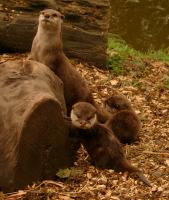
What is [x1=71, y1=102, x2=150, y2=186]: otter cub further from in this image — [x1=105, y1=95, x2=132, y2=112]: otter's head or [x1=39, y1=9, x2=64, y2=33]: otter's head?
[x1=39, y1=9, x2=64, y2=33]: otter's head

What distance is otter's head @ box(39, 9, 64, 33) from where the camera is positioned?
549cm

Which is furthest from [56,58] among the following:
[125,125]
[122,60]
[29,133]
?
[122,60]

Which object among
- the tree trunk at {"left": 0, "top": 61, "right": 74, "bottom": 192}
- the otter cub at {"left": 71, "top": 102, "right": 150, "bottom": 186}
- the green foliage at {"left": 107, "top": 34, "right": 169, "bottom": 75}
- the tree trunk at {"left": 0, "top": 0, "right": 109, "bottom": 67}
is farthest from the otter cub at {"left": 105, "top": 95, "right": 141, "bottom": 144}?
the green foliage at {"left": 107, "top": 34, "right": 169, "bottom": 75}

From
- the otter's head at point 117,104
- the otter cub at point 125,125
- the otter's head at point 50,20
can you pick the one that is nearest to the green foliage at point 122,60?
the otter's head at point 117,104

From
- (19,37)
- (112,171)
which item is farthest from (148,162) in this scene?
(19,37)

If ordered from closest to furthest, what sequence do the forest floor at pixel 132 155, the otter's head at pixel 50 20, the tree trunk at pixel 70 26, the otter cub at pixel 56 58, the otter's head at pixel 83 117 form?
1. the forest floor at pixel 132 155
2. the otter's head at pixel 83 117
3. the otter cub at pixel 56 58
4. the otter's head at pixel 50 20
5. the tree trunk at pixel 70 26

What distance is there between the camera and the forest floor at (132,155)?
419 centimetres

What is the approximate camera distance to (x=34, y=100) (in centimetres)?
402

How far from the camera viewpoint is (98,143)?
455 centimetres

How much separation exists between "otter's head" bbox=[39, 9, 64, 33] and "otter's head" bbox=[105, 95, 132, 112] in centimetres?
81

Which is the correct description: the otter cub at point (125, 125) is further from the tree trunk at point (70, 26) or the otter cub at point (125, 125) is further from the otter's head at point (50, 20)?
the tree trunk at point (70, 26)

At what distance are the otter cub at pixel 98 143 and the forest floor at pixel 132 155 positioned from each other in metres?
0.07

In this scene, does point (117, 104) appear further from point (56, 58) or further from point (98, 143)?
point (98, 143)

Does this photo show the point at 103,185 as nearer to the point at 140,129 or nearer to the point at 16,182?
the point at 16,182
